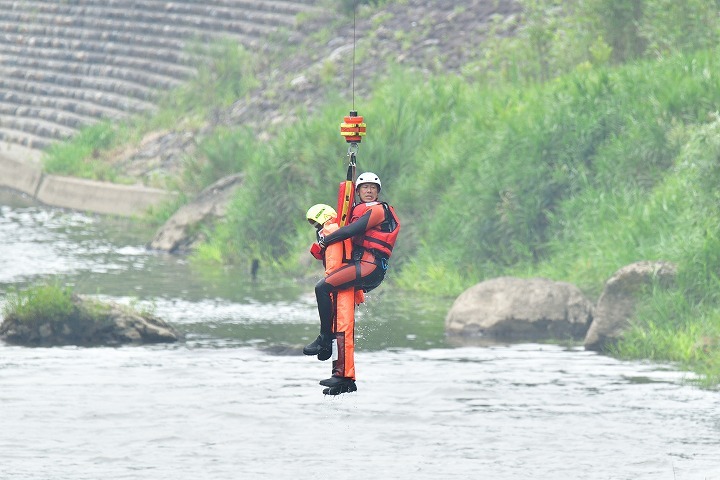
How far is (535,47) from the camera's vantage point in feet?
133

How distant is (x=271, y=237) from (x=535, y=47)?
7.45m

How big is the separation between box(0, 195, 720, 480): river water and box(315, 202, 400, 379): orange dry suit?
11.5m

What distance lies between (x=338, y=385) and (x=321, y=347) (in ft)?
0.92

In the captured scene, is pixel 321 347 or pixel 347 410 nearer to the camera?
pixel 321 347

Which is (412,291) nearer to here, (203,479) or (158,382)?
(158,382)

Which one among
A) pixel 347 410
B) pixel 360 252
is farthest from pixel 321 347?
pixel 347 410

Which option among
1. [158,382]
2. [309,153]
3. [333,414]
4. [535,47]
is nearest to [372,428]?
[333,414]

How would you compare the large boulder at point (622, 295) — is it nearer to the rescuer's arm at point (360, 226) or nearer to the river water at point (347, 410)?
the river water at point (347, 410)

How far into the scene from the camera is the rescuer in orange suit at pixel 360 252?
12422mm

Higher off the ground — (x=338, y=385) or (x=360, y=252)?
(x=360, y=252)

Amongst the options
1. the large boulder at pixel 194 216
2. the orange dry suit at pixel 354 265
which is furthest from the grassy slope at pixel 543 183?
the orange dry suit at pixel 354 265

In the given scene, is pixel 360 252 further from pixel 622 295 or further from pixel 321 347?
pixel 622 295

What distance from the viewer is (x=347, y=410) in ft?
92.8

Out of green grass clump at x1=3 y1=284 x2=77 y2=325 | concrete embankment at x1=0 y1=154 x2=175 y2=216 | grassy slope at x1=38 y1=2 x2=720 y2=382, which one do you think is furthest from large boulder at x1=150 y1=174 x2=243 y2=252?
green grass clump at x1=3 y1=284 x2=77 y2=325
